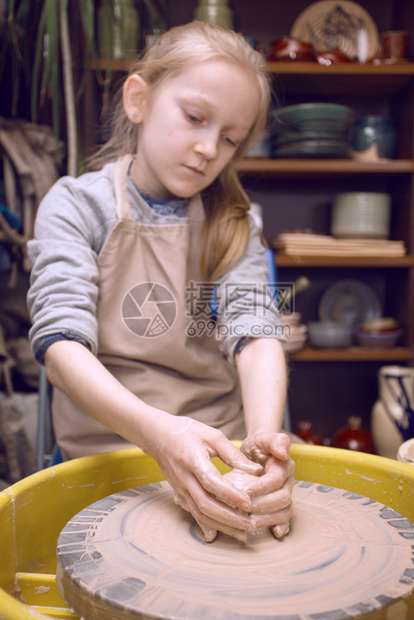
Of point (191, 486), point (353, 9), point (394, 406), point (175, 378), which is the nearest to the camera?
point (191, 486)

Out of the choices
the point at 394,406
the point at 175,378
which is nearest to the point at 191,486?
the point at 175,378

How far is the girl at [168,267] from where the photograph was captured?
2.59ft

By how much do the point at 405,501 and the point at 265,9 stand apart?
2.19m

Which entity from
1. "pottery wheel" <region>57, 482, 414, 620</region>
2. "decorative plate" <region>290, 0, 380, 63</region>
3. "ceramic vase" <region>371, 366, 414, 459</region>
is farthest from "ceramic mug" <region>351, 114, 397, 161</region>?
"pottery wheel" <region>57, 482, 414, 620</region>

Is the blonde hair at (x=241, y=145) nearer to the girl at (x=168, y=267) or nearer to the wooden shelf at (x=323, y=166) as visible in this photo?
the girl at (x=168, y=267)

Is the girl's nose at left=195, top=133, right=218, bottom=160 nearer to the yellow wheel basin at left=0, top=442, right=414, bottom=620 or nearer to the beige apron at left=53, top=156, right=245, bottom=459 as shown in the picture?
the beige apron at left=53, top=156, right=245, bottom=459

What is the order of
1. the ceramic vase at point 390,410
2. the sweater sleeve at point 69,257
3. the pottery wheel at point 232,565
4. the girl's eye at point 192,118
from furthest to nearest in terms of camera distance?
the ceramic vase at point 390,410 < the girl's eye at point 192,118 < the sweater sleeve at point 69,257 < the pottery wheel at point 232,565

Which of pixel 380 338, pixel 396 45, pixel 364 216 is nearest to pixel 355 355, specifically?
pixel 380 338

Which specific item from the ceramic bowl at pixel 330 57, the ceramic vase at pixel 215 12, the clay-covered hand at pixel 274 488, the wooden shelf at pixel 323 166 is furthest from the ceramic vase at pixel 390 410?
the ceramic vase at pixel 215 12

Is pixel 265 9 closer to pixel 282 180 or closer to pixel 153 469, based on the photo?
pixel 282 180

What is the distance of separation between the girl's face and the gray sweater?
93 mm

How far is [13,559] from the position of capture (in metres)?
0.61

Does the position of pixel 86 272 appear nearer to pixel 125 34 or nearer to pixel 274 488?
pixel 274 488

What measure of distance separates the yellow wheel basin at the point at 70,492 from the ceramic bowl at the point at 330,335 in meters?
1.31
